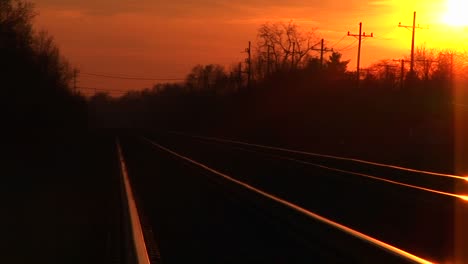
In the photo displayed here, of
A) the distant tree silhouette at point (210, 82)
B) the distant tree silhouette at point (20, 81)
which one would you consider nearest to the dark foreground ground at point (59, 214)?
the distant tree silhouette at point (20, 81)

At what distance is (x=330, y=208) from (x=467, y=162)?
1081 inches

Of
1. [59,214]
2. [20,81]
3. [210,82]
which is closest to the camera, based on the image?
[59,214]

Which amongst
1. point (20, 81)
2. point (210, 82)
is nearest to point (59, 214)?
point (20, 81)

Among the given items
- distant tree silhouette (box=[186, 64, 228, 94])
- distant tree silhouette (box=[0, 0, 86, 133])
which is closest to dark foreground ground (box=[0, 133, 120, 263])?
distant tree silhouette (box=[0, 0, 86, 133])

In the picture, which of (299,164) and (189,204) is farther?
(299,164)

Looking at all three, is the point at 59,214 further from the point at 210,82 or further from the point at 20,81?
the point at 210,82

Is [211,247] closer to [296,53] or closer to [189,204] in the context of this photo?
[189,204]

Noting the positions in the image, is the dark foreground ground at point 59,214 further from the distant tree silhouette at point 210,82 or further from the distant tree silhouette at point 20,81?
the distant tree silhouette at point 210,82

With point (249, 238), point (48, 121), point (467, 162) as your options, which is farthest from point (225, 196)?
point (48, 121)

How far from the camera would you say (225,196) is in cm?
2094

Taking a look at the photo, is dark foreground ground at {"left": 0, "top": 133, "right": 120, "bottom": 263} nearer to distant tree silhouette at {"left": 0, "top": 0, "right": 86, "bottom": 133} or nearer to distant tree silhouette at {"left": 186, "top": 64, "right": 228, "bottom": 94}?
distant tree silhouette at {"left": 0, "top": 0, "right": 86, "bottom": 133}

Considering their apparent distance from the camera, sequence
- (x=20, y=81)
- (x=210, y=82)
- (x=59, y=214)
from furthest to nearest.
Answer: (x=210, y=82)
(x=20, y=81)
(x=59, y=214)

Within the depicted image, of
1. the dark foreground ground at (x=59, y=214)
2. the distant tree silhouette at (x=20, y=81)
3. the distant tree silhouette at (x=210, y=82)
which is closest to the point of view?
the dark foreground ground at (x=59, y=214)

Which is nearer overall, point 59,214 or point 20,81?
point 59,214
